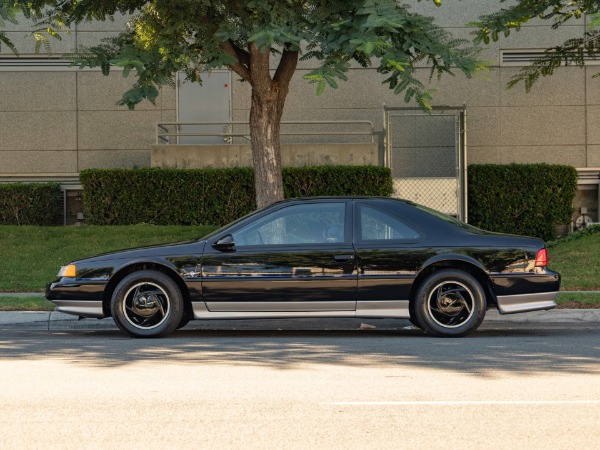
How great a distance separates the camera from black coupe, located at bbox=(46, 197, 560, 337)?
32.9 feet

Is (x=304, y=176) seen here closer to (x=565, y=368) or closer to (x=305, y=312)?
(x=305, y=312)

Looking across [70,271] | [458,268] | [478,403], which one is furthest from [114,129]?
[478,403]

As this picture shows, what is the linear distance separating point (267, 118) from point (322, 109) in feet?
29.1

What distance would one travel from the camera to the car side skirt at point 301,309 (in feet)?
32.9

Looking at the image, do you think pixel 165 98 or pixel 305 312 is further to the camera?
pixel 165 98

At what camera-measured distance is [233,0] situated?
13438 millimetres

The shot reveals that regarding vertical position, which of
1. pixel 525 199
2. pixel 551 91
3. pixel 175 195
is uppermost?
pixel 551 91

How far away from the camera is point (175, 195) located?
2056cm

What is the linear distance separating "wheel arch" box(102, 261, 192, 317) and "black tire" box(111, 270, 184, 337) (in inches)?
2.9

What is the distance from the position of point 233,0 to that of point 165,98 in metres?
10.1

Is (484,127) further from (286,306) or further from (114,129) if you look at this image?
(286,306)

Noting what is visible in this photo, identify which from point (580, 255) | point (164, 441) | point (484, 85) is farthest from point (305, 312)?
point (484, 85)

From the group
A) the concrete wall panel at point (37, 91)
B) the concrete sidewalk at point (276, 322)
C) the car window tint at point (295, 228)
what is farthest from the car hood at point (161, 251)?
the concrete wall panel at point (37, 91)

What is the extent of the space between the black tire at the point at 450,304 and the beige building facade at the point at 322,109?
519 inches
